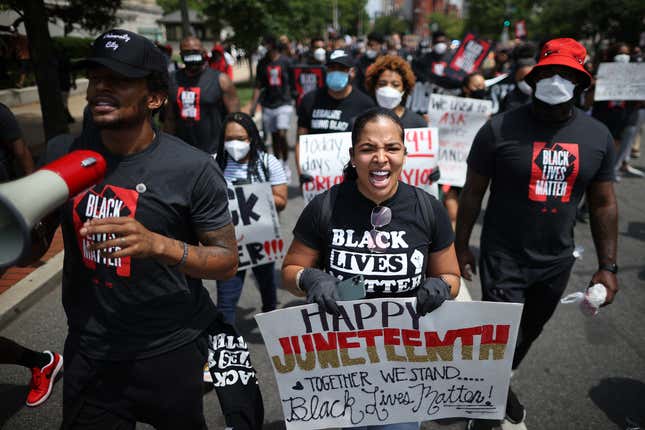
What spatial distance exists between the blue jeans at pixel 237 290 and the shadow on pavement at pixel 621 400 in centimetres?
233

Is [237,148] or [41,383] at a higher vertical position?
[237,148]

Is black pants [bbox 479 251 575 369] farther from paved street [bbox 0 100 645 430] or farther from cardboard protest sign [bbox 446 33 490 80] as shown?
cardboard protest sign [bbox 446 33 490 80]

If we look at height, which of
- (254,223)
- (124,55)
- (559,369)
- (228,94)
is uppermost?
(124,55)

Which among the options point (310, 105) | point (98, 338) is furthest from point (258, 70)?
point (98, 338)

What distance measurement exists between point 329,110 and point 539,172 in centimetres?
265

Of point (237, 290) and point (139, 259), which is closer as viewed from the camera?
point (139, 259)

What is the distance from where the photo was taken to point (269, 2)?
70.3 ft

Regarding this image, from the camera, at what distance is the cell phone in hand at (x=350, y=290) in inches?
77.1

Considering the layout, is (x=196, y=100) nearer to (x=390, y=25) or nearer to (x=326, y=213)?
(x=326, y=213)

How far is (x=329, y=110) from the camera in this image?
16.1 feet

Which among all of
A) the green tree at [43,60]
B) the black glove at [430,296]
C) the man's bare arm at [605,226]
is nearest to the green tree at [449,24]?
the green tree at [43,60]

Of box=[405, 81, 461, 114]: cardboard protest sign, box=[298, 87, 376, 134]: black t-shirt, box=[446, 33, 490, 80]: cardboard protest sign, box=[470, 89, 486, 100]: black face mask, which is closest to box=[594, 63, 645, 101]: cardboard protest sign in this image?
box=[470, 89, 486, 100]: black face mask

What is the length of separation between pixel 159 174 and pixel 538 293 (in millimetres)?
2250

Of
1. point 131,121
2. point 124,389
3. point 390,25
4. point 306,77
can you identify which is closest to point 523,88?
point 306,77
